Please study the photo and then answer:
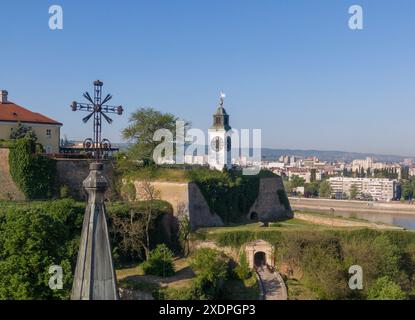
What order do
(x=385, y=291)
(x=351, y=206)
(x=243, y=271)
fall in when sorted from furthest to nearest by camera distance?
(x=351, y=206), (x=243, y=271), (x=385, y=291)

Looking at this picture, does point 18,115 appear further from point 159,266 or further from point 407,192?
point 407,192

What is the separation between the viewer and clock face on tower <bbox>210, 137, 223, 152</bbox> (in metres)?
34.3

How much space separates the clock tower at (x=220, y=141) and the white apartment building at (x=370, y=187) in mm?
90655

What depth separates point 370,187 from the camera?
4975 inches

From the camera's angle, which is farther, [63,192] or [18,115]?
[18,115]

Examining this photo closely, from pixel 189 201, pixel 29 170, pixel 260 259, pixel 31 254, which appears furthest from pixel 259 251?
pixel 29 170

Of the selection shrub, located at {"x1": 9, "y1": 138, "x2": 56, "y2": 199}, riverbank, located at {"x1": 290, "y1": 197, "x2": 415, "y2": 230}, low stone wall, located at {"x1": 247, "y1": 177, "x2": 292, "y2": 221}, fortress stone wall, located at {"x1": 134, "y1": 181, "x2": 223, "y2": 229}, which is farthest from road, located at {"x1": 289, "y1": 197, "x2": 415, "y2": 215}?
shrub, located at {"x1": 9, "y1": 138, "x2": 56, "y2": 199}

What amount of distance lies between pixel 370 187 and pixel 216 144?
10240cm

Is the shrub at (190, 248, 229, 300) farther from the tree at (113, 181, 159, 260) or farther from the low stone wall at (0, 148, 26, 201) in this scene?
the low stone wall at (0, 148, 26, 201)

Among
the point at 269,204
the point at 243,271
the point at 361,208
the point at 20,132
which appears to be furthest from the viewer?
the point at 361,208

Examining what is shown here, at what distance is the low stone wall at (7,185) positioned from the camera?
27531 mm

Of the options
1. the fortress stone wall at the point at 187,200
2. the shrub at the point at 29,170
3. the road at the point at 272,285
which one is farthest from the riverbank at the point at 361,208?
the shrub at the point at 29,170
